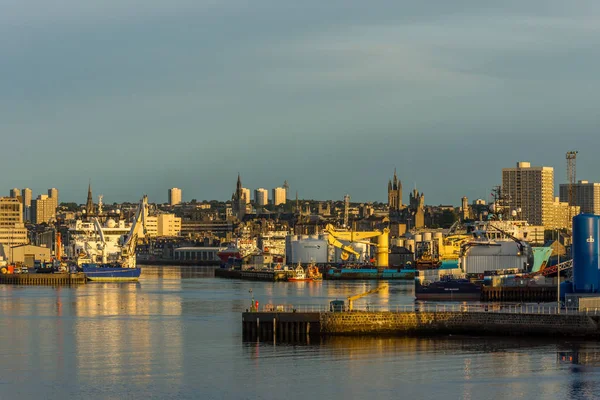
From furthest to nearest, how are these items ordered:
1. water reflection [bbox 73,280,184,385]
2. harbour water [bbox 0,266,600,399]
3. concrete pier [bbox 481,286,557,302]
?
concrete pier [bbox 481,286,557,302]
water reflection [bbox 73,280,184,385]
harbour water [bbox 0,266,600,399]

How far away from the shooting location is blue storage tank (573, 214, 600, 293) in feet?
185

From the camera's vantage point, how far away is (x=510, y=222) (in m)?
103

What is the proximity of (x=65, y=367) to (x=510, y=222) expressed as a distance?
66.0 metres

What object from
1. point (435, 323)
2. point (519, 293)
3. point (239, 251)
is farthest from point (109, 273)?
point (435, 323)

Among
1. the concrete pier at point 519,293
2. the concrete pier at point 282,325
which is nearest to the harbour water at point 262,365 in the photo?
the concrete pier at point 282,325

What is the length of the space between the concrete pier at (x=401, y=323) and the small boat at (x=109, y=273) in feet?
216

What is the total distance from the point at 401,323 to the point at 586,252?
1159 cm

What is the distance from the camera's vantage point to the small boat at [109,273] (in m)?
115

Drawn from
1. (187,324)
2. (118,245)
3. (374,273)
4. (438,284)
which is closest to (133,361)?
(187,324)

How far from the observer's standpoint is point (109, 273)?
115375 mm

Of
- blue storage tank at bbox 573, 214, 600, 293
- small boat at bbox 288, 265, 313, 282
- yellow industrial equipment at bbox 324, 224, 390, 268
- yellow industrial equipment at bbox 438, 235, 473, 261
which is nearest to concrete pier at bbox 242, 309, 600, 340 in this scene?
blue storage tank at bbox 573, 214, 600, 293

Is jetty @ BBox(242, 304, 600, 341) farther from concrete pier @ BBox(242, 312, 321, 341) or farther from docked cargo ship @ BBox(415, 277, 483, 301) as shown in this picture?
docked cargo ship @ BBox(415, 277, 483, 301)

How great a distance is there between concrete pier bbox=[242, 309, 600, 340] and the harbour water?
112 centimetres

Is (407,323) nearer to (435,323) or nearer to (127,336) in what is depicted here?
(435,323)
